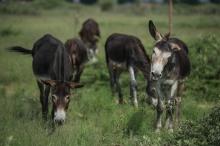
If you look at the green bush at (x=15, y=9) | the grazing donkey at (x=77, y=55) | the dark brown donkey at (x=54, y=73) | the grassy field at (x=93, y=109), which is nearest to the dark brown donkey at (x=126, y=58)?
the grassy field at (x=93, y=109)

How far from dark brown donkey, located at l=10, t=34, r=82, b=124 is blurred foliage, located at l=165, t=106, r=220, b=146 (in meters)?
2.06

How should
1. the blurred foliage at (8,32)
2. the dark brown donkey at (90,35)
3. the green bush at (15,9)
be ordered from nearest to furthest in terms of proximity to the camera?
1. the dark brown donkey at (90,35)
2. the blurred foliage at (8,32)
3. the green bush at (15,9)

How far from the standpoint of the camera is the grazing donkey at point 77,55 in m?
13.3

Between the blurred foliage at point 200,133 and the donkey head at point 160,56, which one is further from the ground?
the donkey head at point 160,56

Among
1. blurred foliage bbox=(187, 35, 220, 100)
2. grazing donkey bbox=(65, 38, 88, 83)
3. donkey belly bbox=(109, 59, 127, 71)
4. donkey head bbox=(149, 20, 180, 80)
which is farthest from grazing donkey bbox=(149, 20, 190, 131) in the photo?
grazing donkey bbox=(65, 38, 88, 83)

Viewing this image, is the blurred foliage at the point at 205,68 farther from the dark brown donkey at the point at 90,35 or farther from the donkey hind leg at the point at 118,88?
the dark brown donkey at the point at 90,35

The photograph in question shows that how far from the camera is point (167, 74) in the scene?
31.7ft

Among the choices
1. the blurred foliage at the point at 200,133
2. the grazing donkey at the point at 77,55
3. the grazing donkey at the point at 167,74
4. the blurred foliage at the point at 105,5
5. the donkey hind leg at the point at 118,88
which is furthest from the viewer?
the blurred foliage at the point at 105,5

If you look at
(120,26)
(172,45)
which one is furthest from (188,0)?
(172,45)

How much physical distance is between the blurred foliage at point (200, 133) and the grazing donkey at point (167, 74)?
1290 millimetres

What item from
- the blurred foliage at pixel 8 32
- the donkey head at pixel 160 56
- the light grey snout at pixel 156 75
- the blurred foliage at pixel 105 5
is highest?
the donkey head at pixel 160 56

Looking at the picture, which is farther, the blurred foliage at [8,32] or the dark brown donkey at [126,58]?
the blurred foliage at [8,32]

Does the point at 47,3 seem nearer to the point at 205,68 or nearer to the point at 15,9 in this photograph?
the point at 15,9

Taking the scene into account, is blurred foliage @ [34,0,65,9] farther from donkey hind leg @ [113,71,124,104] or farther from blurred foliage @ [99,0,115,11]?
donkey hind leg @ [113,71,124,104]
